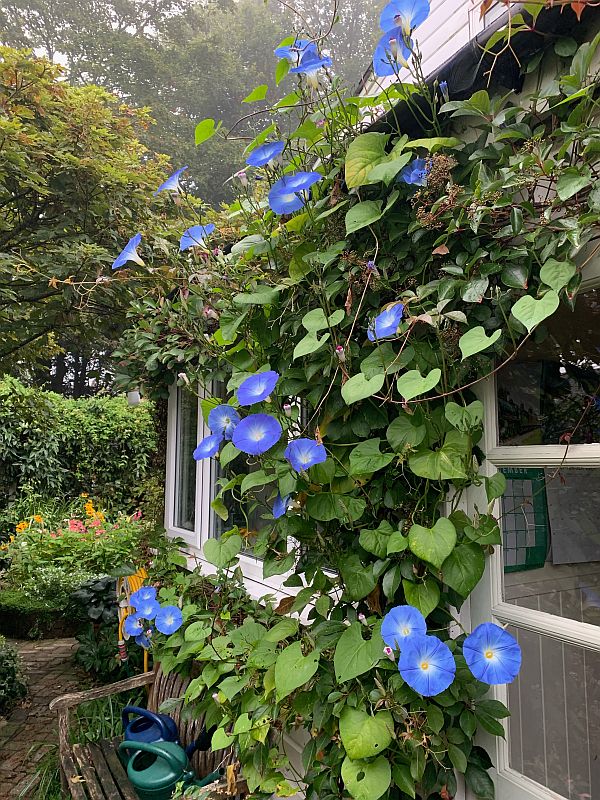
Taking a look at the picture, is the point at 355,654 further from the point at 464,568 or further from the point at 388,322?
the point at 388,322

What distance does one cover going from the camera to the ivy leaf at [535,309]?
1038 mm

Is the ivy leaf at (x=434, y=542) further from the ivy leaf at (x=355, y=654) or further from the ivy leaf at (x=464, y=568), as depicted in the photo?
the ivy leaf at (x=355, y=654)

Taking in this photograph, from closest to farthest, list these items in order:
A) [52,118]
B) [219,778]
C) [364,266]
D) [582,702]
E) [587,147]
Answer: [587,147]
[582,702]
[364,266]
[219,778]
[52,118]

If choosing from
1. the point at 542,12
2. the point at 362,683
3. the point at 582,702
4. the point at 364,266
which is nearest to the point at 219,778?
the point at 362,683

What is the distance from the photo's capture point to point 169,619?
215 cm

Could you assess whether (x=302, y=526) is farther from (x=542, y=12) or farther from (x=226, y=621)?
(x=542, y=12)

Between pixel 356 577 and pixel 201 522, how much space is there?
78.5 inches

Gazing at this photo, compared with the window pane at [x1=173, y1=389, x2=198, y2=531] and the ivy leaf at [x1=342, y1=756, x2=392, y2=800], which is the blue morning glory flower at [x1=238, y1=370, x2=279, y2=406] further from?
the window pane at [x1=173, y1=389, x2=198, y2=531]

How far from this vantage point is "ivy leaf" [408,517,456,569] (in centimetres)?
121

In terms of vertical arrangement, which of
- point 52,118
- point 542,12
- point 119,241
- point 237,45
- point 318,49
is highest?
point 237,45

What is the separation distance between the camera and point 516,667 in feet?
3.81

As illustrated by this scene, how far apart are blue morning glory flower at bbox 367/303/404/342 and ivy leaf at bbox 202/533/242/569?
853 millimetres

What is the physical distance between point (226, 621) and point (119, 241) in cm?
253

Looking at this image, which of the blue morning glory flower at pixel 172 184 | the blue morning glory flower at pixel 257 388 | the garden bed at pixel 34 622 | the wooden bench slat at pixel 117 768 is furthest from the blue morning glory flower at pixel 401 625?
the garden bed at pixel 34 622
